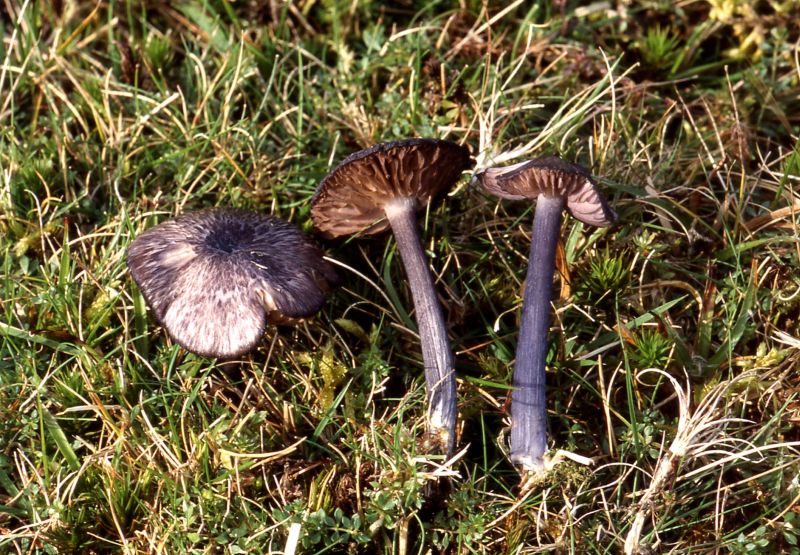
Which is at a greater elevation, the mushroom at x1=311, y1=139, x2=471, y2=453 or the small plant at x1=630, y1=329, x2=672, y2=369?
the mushroom at x1=311, y1=139, x2=471, y2=453

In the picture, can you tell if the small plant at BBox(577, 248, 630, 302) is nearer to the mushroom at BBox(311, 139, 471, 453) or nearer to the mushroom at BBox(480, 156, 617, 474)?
the mushroom at BBox(480, 156, 617, 474)

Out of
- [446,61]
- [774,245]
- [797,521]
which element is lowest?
[797,521]

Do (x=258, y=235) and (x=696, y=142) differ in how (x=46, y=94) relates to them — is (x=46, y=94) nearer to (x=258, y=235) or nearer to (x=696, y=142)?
(x=258, y=235)

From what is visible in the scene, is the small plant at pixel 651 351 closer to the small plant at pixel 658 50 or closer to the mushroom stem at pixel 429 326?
the mushroom stem at pixel 429 326

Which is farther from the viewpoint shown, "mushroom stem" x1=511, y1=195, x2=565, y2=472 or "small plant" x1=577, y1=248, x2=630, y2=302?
"small plant" x1=577, y1=248, x2=630, y2=302

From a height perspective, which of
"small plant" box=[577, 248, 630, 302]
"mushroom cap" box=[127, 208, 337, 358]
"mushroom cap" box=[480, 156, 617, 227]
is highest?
"mushroom cap" box=[480, 156, 617, 227]

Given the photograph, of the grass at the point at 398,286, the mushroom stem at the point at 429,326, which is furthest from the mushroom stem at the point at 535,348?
the mushroom stem at the point at 429,326

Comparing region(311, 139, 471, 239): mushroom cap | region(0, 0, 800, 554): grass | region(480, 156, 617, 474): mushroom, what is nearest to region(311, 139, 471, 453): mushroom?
region(311, 139, 471, 239): mushroom cap

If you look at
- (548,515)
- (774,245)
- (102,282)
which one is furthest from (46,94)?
(774,245)
